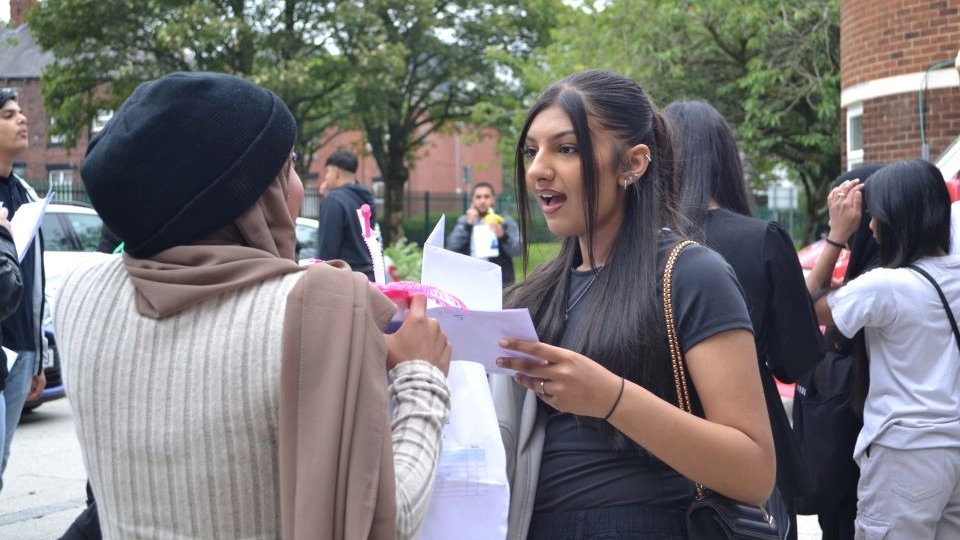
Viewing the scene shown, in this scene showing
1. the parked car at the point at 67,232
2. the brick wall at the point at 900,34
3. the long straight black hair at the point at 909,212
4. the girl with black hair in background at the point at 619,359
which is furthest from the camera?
the parked car at the point at 67,232

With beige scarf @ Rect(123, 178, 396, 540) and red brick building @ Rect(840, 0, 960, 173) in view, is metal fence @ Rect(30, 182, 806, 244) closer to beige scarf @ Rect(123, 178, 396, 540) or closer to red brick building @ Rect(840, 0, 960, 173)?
red brick building @ Rect(840, 0, 960, 173)

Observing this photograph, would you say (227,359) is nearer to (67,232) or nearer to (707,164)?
(707,164)

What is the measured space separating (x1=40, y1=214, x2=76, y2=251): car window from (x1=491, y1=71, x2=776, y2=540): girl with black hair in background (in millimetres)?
10618

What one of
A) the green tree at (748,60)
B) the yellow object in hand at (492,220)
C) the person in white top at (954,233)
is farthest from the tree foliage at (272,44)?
the person in white top at (954,233)

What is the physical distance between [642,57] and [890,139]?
21.2 ft

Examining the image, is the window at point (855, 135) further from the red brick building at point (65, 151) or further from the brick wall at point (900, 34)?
the red brick building at point (65, 151)

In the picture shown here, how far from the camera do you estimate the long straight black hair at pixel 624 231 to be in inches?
94.0

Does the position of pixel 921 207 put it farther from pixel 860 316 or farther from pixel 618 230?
pixel 618 230

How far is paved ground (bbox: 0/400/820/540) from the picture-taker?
6719 millimetres

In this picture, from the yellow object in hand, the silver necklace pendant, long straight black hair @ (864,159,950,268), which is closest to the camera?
the silver necklace pendant

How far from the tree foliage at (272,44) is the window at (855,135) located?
49.6 ft

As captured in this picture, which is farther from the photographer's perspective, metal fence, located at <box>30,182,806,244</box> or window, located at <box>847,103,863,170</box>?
metal fence, located at <box>30,182,806,244</box>

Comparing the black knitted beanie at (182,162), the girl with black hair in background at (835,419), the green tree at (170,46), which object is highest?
the green tree at (170,46)

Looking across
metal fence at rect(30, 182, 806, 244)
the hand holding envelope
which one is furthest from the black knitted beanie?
metal fence at rect(30, 182, 806, 244)
